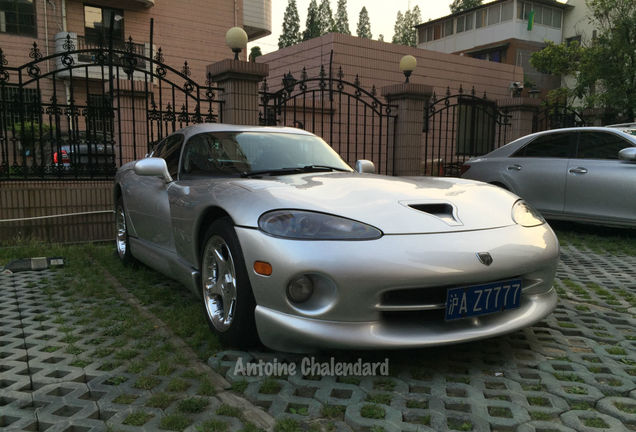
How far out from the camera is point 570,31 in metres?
32.8

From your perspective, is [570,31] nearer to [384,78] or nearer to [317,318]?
[384,78]

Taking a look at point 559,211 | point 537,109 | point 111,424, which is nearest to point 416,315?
point 111,424

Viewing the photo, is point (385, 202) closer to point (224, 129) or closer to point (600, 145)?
point (224, 129)

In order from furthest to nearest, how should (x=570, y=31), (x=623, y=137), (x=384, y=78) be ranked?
1. (x=570, y=31)
2. (x=384, y=78)
3. (x=623, y=137)

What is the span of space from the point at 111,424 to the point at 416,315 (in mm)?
1423

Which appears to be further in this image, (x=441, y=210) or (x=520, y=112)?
(x=520, y=112)

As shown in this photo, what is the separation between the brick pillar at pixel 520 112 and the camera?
10.6 metres

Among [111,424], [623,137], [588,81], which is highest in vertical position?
[588,81]

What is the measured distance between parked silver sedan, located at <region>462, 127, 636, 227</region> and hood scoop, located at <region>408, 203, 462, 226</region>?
4170 millimetres

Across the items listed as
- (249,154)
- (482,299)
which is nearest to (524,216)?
(482,299)

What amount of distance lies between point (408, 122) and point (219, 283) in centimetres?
679

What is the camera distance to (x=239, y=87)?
22.7ft

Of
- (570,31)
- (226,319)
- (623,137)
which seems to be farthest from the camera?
(570,31)

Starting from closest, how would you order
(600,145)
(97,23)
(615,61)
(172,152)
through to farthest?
(172,152) → (600,145) → (615,61) → (97,23)
